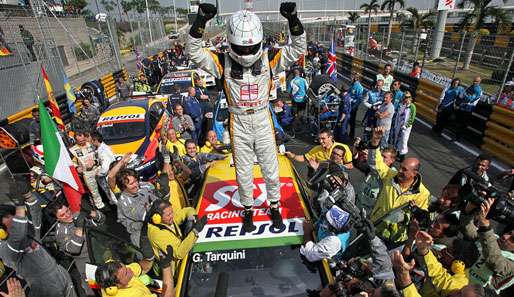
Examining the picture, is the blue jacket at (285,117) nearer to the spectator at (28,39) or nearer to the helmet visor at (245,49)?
the helmet visor at (245,49)

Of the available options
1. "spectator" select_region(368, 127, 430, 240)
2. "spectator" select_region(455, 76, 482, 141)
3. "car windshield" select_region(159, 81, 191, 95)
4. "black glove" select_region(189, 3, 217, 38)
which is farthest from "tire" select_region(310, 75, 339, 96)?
"black glove" select_region(189, 3, 217, 38)

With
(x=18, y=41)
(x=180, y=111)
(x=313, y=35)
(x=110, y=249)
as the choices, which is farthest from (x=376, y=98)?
(x=313, y=35)

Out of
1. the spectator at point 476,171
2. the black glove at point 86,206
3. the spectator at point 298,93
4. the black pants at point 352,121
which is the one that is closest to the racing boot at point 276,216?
the spectator at point 476,171

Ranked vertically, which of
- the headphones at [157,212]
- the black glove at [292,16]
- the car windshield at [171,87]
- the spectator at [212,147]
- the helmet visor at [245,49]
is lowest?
the car windshield at [171,87]

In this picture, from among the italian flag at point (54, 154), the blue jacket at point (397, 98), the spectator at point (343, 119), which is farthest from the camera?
the spectator at point (343, 119)

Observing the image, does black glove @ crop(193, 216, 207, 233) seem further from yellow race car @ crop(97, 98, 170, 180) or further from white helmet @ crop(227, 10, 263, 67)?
yellow race car @ crop(97, 98, 170, 180)

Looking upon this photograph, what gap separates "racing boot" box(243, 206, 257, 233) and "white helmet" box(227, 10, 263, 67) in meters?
1.51

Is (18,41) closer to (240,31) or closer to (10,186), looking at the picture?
(10,186)

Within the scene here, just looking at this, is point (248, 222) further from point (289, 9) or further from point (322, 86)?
point (322, 86)

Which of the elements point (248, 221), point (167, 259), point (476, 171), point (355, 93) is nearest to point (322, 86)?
point (355, 93)

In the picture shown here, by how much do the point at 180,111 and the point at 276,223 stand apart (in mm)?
5191

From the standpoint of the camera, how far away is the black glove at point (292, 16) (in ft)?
8.90

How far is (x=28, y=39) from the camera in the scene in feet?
35.3

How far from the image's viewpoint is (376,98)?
8039 millimetres
